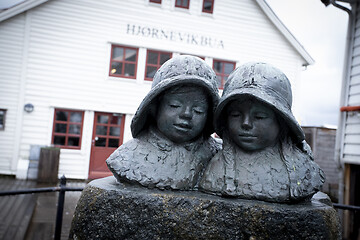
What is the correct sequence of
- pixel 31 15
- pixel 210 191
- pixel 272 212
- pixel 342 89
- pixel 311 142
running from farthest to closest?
1. pixel 311 142
2. pixel 31 15
3. pixel 342 89
4. pixel 210 191
5. pixel 272 212

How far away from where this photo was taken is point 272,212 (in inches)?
68.2

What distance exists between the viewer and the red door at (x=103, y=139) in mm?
8055

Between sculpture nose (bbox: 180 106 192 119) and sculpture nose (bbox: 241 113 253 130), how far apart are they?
348 millimetres

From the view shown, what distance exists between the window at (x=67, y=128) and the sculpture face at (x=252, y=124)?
679 centimetres

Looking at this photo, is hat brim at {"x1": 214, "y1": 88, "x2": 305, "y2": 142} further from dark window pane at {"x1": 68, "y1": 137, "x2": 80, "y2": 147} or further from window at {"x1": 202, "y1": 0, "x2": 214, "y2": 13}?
window at {"x1": 202, "y1": 0, "x2": 214, "y2": 13}

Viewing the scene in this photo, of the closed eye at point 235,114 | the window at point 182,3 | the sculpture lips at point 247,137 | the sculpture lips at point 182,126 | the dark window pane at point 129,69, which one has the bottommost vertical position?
the sculpture lips at point 247,137

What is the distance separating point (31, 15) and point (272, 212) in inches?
313

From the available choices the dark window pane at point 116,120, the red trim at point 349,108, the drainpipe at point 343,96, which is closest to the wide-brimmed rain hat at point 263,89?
the red trim at point 349,108

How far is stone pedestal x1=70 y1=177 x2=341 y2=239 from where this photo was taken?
5.74 feet

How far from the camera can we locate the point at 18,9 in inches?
289

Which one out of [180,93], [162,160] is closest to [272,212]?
[162,160]

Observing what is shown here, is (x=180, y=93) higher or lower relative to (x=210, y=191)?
higher

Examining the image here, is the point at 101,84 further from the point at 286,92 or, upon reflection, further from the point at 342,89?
the point at 286,92

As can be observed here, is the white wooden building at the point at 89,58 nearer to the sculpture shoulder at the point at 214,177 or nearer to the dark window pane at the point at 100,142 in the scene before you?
the dark window pane at the point at 100,142
